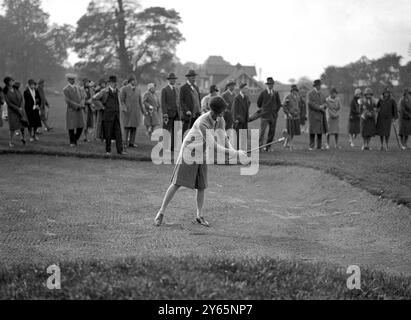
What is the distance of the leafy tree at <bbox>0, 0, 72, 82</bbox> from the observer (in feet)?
229

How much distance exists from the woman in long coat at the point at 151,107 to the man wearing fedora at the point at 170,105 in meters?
2.44

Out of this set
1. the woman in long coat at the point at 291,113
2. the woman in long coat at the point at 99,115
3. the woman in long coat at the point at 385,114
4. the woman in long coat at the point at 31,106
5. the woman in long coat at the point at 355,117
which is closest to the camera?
the woman in long coat at the point at 99,115

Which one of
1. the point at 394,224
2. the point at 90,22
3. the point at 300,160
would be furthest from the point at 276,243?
the point at 90,22

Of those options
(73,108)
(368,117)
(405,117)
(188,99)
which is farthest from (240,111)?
(405,117)

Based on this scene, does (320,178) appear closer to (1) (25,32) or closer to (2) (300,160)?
(2) (300,160)

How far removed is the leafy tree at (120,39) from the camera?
5128cm

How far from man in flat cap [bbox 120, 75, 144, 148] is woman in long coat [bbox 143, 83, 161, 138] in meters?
0.97

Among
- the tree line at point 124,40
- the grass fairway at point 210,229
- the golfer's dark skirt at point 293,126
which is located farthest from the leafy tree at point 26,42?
the grass fairway at point 210,229

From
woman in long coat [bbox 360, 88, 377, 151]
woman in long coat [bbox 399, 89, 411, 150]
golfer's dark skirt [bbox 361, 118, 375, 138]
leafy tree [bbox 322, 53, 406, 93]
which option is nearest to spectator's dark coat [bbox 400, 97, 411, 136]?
woman in long coat [bbox 399, 89, 411, 150]

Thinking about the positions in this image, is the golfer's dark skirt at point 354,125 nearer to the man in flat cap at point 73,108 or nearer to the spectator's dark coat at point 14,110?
the man in flat cap at point 73,108

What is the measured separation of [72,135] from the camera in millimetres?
17094

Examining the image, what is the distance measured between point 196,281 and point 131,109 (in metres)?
13.3

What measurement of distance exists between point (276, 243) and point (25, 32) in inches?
2828

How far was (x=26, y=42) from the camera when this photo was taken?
70.2 m
